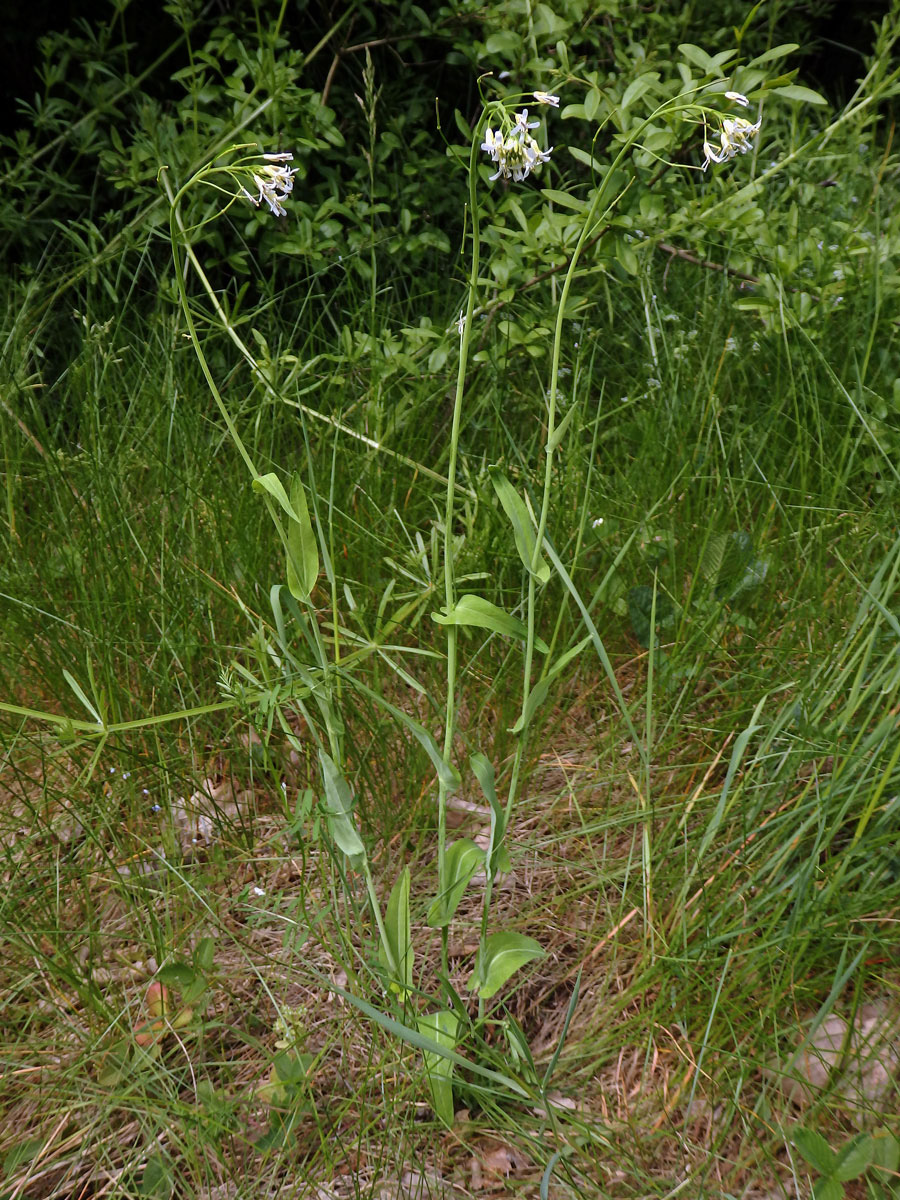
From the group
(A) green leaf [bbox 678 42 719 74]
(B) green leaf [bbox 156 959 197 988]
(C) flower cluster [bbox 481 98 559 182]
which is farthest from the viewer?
(A) green leaf [bbox 678 42 719 74]

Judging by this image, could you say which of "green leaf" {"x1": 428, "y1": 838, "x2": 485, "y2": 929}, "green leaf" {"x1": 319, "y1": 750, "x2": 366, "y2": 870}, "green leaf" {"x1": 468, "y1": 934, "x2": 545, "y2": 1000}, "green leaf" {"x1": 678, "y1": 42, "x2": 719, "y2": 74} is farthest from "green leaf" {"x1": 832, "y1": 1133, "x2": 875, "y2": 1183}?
"green leaf" {"x1": 678, "y1": 42, "x2": 719, "y2": 74}

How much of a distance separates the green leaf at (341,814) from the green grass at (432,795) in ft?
0.12

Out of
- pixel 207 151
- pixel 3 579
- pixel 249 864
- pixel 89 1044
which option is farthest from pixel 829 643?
pixel 207 151

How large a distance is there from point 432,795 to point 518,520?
19.8 inches

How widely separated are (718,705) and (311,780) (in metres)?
0.61

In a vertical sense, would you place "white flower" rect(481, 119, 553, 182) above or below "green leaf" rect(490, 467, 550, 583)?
above

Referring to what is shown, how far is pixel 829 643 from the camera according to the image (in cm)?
151

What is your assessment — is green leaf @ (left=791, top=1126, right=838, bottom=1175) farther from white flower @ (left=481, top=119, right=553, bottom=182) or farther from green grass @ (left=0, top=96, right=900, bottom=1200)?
white flower @ (left=481, top=119, right=553, bottom=182)

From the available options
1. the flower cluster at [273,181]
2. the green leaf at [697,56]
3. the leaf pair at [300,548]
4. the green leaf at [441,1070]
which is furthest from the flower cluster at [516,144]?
the green leaf at [441,1070]

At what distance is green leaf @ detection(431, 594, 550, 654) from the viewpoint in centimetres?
112

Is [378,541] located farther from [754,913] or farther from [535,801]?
[754,913]

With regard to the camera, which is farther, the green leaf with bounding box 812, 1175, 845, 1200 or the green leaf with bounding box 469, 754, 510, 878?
the green leaf with bounding box 469, 754, 510, 878

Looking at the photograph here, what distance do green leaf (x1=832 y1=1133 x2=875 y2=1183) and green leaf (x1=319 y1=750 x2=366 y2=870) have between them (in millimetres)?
566

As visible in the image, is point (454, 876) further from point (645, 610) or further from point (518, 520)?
point (645, 610)
